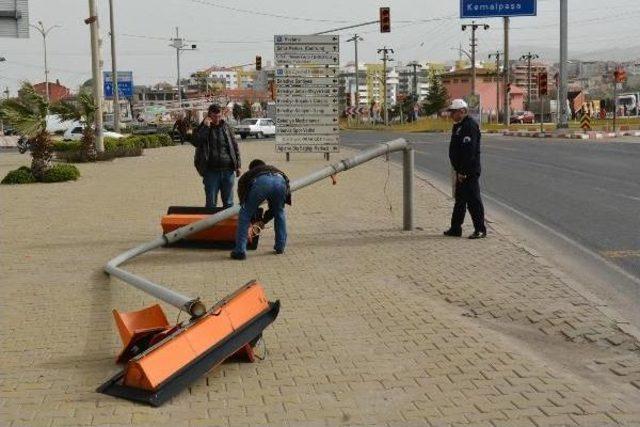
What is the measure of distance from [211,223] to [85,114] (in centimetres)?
1835

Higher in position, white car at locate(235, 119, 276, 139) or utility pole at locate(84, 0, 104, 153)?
utility pole at locate(84, 0, 104, 153)

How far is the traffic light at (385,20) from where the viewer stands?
35219 mm

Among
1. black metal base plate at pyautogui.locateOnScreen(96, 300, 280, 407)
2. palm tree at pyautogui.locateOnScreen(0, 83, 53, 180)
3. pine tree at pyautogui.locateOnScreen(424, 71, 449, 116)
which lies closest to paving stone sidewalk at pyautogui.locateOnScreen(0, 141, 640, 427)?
black metal base plate at pyautogui.locateOnScreen(96, 300, 280, 407)

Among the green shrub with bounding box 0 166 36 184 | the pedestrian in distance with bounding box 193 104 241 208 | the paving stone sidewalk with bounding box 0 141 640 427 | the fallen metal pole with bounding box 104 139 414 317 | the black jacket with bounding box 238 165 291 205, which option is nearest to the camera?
the paving stone sidewalk with bounding box 0 141 640 427

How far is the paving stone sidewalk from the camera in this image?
4.56 meters

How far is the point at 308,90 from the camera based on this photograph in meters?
22.5

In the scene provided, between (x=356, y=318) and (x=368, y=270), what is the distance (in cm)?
195

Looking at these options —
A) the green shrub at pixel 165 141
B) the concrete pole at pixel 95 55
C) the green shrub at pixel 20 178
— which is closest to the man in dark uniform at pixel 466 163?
the green shrub at pixel 20 178

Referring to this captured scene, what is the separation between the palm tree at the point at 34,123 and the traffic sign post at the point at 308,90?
596 cm

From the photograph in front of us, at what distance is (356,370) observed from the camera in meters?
5.23

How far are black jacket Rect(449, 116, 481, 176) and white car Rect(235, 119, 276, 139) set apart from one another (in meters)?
47.3

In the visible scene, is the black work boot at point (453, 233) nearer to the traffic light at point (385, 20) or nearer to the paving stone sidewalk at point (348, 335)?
the paving stone sidewalk at point (348, 335)

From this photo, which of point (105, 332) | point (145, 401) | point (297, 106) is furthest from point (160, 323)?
point (297, 106)

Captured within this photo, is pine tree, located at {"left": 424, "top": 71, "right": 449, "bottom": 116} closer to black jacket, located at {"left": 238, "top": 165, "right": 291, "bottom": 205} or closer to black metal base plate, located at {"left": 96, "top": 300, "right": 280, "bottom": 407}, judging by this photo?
black jacket, located at {"left": 238, "top": 165, "right": 291, "bottom": 205}
